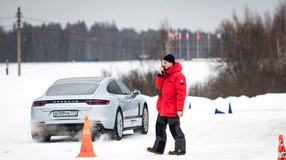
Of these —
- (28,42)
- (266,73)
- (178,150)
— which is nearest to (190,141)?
(178,150)

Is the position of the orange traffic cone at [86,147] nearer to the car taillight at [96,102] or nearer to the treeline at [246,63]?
the car taillight at [96,102]

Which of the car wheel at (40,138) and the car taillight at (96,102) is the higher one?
the car taillight at (96,102)

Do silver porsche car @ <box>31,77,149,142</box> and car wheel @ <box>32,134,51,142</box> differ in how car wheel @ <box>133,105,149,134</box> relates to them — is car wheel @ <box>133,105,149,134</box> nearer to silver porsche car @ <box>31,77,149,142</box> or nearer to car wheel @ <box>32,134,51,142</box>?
silver porsche car @ <box>31,77,149,142</box>

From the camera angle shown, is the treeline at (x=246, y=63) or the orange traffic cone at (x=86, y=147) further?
the treeline at (x=246, y=63)

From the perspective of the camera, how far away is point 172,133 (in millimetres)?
12734

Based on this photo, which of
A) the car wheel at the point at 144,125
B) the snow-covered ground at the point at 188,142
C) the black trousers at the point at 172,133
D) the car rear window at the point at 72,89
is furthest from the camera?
the car wheel at the point at 144,125

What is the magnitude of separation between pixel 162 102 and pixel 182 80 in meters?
0.53

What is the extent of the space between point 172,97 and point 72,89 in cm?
514

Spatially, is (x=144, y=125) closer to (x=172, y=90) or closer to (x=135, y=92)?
(x=135, y=92)

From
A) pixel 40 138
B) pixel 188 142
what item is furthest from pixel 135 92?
pixel 188 142

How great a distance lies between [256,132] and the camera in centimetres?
1864

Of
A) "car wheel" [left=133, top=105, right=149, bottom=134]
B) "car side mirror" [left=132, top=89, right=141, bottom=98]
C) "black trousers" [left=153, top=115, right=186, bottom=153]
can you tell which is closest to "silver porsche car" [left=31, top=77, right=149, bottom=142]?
"car side mirror" [left=132, top=89, right=141, bottom=98]

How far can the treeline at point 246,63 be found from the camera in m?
49.9

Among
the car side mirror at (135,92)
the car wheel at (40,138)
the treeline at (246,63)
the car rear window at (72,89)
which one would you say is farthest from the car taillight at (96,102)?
the treeline at (246,63)
